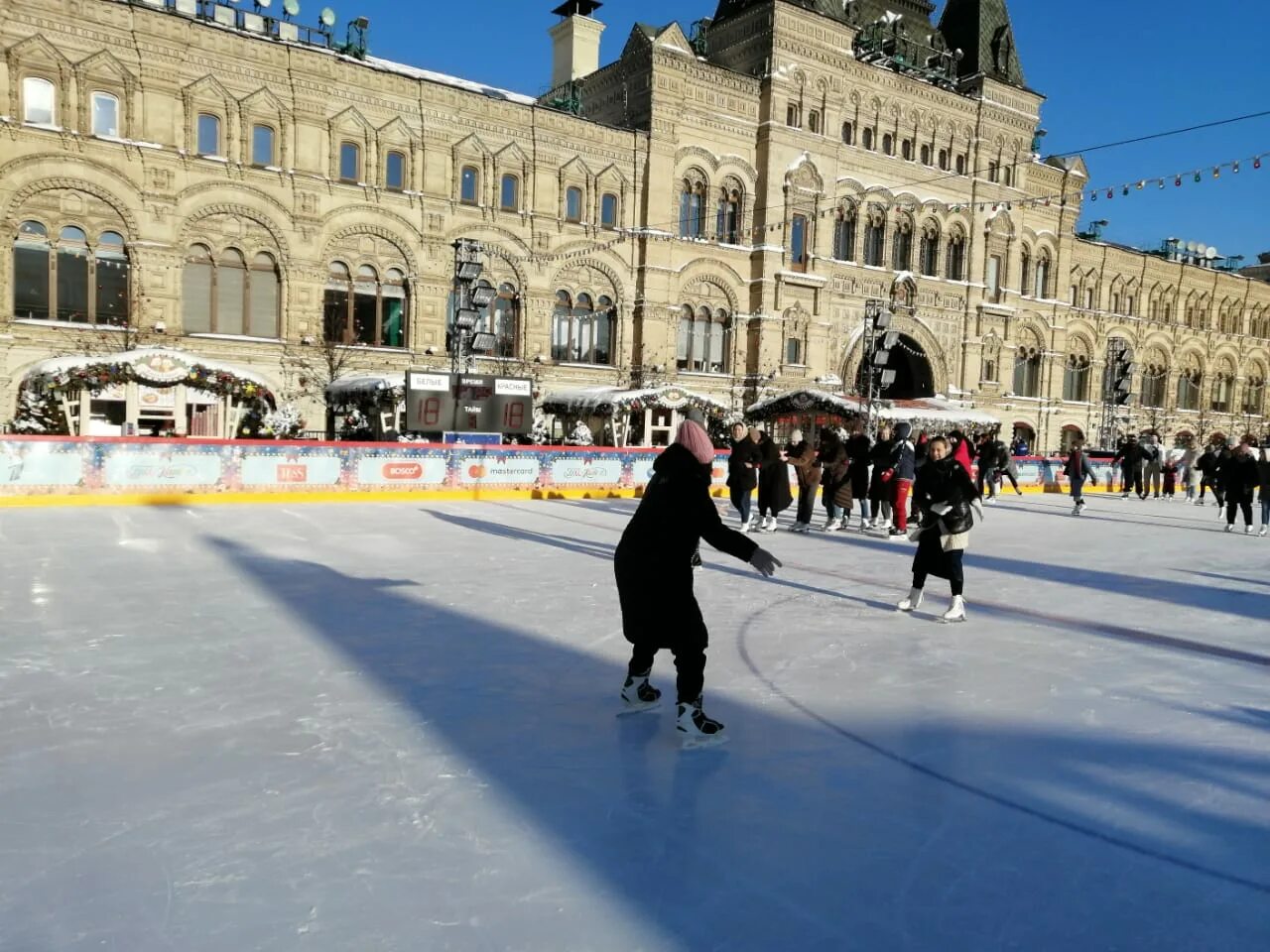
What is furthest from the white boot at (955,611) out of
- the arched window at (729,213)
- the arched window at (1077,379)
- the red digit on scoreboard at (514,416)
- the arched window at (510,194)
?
the arched window at (1077,379)

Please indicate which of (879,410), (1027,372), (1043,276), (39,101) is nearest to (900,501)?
(879,410)

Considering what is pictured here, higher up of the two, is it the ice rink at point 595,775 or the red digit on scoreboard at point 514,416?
the red digit on scoreboard at point 514,416

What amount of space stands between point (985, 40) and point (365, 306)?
2776cm

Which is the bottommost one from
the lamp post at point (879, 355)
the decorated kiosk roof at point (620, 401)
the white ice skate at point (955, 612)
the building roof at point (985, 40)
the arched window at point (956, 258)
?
the white ice skate at point (955, 612)

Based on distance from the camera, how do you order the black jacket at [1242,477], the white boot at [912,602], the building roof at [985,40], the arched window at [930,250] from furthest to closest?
the building roof at [985,40]
the arched window at [930,250]
the black jacket at [1242,477]
the white boot at [912,602]

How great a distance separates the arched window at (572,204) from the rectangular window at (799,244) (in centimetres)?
783

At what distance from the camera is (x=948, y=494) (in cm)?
702

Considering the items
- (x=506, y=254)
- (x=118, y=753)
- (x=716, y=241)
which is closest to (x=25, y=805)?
(x=118, y=753)

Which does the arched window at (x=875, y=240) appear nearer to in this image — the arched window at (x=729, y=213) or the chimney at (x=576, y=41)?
the arched window at (x=729, y=213)

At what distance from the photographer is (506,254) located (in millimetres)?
25484

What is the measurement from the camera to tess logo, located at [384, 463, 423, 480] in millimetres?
16312

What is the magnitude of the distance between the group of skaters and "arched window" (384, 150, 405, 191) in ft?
64.8

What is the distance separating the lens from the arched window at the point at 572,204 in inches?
1043

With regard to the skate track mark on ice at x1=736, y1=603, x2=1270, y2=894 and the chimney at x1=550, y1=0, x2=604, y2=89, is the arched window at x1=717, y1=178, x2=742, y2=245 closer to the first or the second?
the chimney at x1=550, y1=0, x2=604, y2=89
